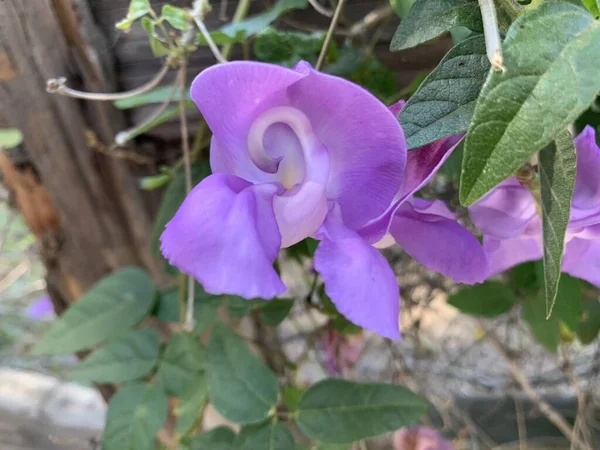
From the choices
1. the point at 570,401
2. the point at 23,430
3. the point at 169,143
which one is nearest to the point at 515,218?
the point at 169,143

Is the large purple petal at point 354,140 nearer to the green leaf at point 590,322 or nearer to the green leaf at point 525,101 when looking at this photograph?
the green leaf at point 525,101

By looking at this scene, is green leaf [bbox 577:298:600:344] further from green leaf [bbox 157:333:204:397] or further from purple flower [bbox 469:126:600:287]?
green leaf [bbox 157:333:204:397]

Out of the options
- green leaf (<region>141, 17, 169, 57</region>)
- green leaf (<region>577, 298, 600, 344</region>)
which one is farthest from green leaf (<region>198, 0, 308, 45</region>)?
green leaf (<region>577, 298, 600, 344</region>)

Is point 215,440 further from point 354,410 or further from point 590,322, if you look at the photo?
point 590,322

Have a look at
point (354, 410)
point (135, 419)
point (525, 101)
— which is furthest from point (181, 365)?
point (525, 101)

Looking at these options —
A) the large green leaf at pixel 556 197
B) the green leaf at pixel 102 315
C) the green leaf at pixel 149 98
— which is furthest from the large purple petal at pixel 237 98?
the green leaf at pixel 102 315

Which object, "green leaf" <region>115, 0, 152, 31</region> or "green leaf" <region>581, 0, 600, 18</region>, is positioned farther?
"green leaf" <region>115, 0, 152, 31</region>
